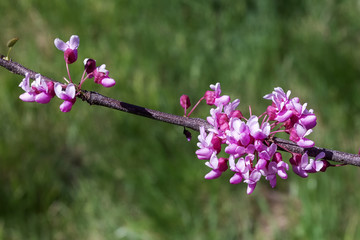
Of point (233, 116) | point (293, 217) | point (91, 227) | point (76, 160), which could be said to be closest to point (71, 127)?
point (76, 160)

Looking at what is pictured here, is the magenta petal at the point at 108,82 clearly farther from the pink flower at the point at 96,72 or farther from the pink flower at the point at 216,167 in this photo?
the pink flower at the point at 216,167

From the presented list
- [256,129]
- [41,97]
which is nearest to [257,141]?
[256,129]

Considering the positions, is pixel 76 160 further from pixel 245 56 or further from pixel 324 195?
pixel 324 195

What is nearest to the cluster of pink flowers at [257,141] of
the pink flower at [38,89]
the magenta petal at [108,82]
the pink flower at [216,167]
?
the pink flower at [216,167]

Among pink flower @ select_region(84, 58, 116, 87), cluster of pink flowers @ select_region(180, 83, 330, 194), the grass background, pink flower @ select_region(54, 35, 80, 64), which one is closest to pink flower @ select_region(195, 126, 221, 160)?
cluster of pink flowers @ select_region(180, 83, 330, 194)

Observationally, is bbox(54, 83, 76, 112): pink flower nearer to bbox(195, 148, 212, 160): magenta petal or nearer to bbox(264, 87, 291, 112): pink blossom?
bbox(195, 148, 212, 160): magenta petal
